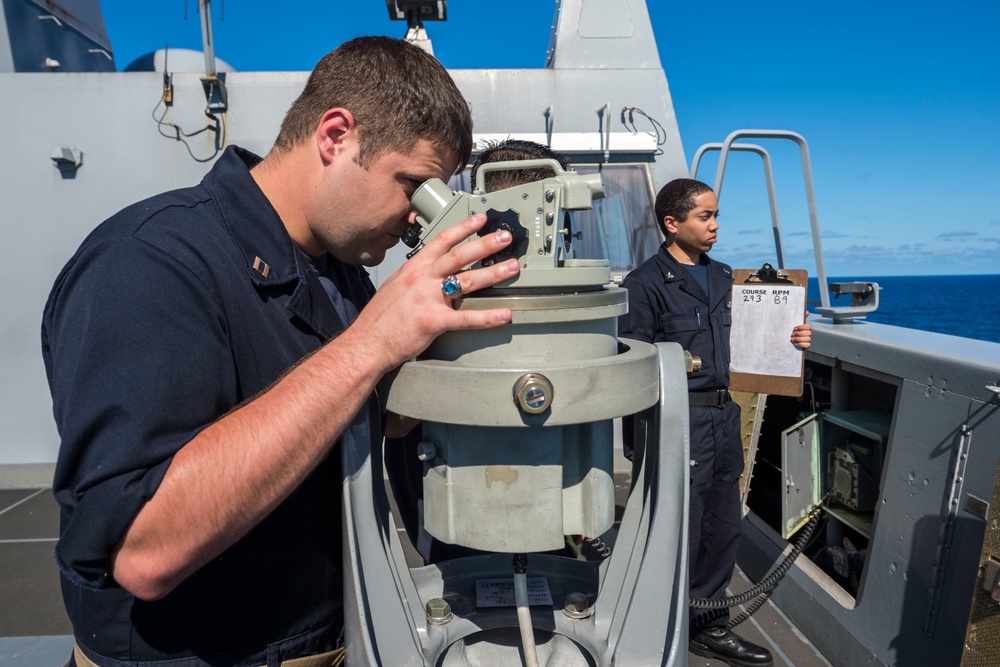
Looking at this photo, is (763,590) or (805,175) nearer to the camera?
(763,590)

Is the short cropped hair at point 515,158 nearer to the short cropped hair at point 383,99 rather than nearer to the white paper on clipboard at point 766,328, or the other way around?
the short cropped hair at point 383,99

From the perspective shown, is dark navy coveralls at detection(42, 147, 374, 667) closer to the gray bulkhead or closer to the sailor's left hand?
the sailor's left hand

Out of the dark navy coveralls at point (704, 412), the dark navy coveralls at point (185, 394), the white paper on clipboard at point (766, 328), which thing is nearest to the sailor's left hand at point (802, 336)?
the white paper on clipboard at point (766, 328)

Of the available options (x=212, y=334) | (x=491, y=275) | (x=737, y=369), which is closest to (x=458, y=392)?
(x=491, y=275)

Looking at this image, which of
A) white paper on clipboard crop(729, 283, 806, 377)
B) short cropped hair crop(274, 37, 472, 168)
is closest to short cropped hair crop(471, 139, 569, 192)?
short cropped hair crop(274, 37, 472, 168)

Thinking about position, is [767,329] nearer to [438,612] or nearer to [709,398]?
[709,398]

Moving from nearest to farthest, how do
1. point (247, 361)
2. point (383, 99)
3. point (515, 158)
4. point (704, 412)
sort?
point (247, 361)
point (383, 99)
point (515, 158)
point (704, 412)

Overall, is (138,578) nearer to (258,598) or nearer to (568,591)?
(258,598)

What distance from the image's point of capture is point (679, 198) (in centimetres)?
319

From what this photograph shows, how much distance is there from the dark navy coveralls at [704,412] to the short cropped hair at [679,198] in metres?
0.29

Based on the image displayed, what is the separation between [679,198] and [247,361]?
2.63 metres

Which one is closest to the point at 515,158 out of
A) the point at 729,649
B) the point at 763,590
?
the point at 763,590

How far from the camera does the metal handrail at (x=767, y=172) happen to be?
367 centimetres

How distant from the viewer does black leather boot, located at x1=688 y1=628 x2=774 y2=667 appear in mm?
2754
